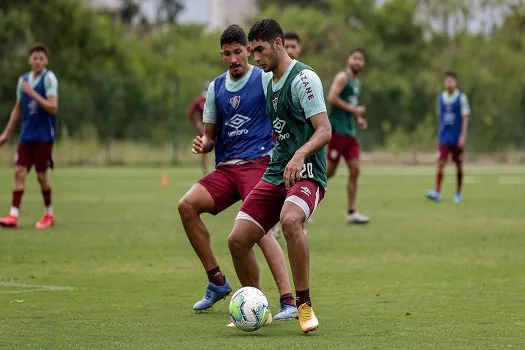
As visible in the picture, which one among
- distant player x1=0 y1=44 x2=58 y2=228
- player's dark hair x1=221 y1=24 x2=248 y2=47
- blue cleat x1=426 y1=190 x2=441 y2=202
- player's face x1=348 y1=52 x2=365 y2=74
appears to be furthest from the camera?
blue cleat x1=426 y1=190 x2=441 y2=202

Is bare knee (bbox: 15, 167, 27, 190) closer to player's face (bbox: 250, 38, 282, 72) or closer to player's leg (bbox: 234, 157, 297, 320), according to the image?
player's leg (bbox: 234, 157, 297, 320)

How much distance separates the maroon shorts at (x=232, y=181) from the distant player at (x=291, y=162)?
0.75 m

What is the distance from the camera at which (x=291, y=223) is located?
834 centimetres

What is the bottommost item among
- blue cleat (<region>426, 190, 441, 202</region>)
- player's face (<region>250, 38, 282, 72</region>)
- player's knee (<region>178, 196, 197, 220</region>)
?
blue cleat (<region>426, 190, 441, 202</region>)

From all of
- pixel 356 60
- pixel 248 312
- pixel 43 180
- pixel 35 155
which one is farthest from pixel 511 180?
pixel 248 312

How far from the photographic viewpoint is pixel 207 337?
A: 829 cm

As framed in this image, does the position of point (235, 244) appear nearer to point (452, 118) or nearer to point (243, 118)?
point (243, 118)

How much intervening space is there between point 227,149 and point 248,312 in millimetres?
1895

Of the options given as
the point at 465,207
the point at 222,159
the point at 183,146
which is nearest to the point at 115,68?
the point at 183,146

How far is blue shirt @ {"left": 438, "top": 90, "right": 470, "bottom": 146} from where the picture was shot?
941 inches

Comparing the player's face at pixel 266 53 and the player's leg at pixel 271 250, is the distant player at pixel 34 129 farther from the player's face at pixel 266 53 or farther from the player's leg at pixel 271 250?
the player's face at pixel 266 53

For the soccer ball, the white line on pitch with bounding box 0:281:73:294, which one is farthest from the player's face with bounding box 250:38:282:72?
the white line on pitch with bounding box 0:281:73:294

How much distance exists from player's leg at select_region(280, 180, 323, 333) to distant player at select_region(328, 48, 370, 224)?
30.4 feet

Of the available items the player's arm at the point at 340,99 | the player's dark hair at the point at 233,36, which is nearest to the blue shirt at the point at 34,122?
the player's arm at the point at 340,99
